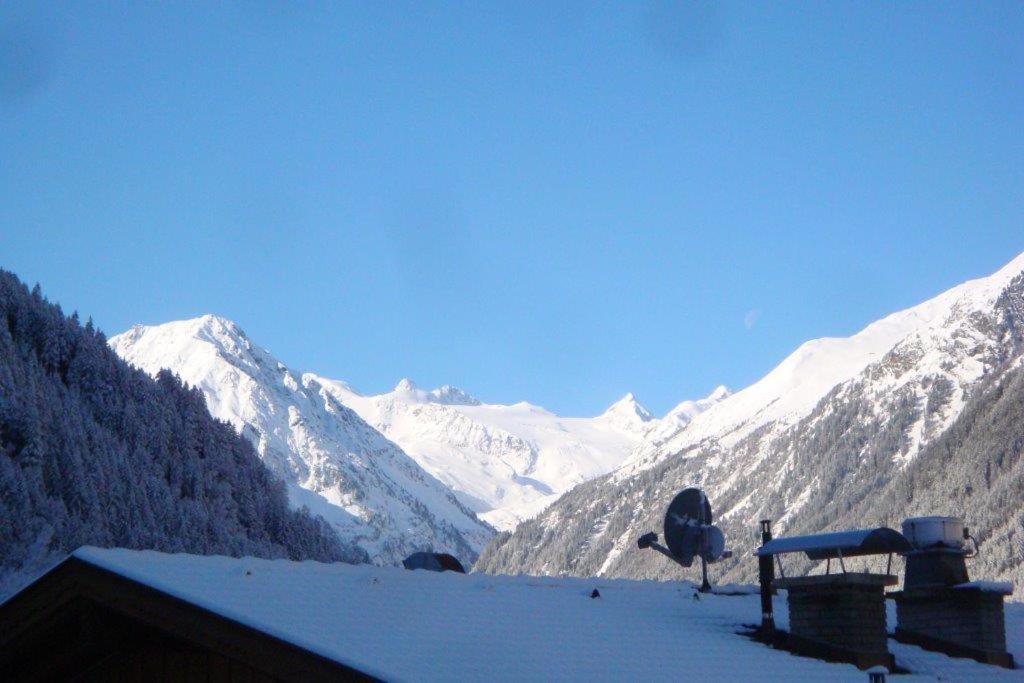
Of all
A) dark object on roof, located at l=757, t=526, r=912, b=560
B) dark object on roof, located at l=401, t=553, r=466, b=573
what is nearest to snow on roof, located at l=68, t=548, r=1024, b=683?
dark object on roof, located at l=757, t=526, r=912, b=560

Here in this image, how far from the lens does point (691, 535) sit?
18797 mm

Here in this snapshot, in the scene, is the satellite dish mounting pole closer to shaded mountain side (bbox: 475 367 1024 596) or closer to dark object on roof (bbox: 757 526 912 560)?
dark object on roof (bbox: 757 526 912 560)

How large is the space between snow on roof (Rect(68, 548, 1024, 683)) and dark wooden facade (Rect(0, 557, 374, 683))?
134 mm

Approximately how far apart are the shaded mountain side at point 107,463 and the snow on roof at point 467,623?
47658 mm

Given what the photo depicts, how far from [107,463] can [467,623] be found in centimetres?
7209

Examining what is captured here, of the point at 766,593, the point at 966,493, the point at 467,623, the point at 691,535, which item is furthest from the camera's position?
the point at 966,493

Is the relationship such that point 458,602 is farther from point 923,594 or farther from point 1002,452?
point 1002,452

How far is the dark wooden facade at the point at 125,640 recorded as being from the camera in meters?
10.7

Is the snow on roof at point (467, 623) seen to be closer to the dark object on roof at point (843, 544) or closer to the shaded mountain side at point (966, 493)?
the dark object on roof at point (843, 544)

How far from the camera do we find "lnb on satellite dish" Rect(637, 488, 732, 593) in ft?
61.1

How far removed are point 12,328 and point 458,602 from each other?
85.1 metres

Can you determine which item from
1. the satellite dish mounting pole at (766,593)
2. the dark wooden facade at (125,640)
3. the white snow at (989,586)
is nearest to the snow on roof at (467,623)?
the dark wooden facade at (125,640)

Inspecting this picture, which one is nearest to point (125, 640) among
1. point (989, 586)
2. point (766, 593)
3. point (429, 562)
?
point (766, 593)

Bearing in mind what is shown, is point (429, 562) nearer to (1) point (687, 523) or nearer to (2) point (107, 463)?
(1) point (687, 523)
